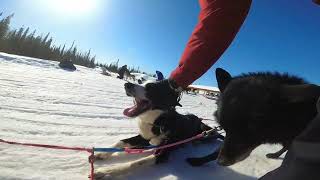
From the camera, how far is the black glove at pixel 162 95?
3.66 m

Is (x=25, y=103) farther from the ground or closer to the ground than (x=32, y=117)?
farther from the ground

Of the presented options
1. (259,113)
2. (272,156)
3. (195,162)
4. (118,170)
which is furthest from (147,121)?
(259,113)

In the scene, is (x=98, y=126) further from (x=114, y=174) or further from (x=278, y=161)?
(x=278, y=161)

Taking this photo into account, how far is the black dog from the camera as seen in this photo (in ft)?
6.61

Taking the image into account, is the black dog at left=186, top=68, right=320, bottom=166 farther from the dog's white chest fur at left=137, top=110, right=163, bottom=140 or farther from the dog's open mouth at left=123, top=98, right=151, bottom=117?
the dog's open mouth at left=123, top=98, right=151, bottom=117

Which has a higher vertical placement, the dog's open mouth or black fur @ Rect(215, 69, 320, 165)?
the dog's open mouth

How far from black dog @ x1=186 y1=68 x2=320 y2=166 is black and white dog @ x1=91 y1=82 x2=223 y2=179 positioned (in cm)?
89

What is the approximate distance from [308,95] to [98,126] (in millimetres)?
3209

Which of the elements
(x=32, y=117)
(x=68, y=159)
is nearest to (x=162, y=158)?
(x=68, y=159)

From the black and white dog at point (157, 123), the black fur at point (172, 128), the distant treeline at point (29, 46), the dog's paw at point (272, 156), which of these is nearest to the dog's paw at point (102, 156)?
the black and white dog at point (157, 123)

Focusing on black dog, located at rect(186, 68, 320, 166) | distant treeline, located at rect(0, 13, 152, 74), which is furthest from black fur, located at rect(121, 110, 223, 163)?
distant treeline, located at rect(0, 13, 152, 74)

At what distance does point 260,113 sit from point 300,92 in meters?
0.44

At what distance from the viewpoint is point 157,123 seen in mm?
3518

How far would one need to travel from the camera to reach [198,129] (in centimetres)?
375
